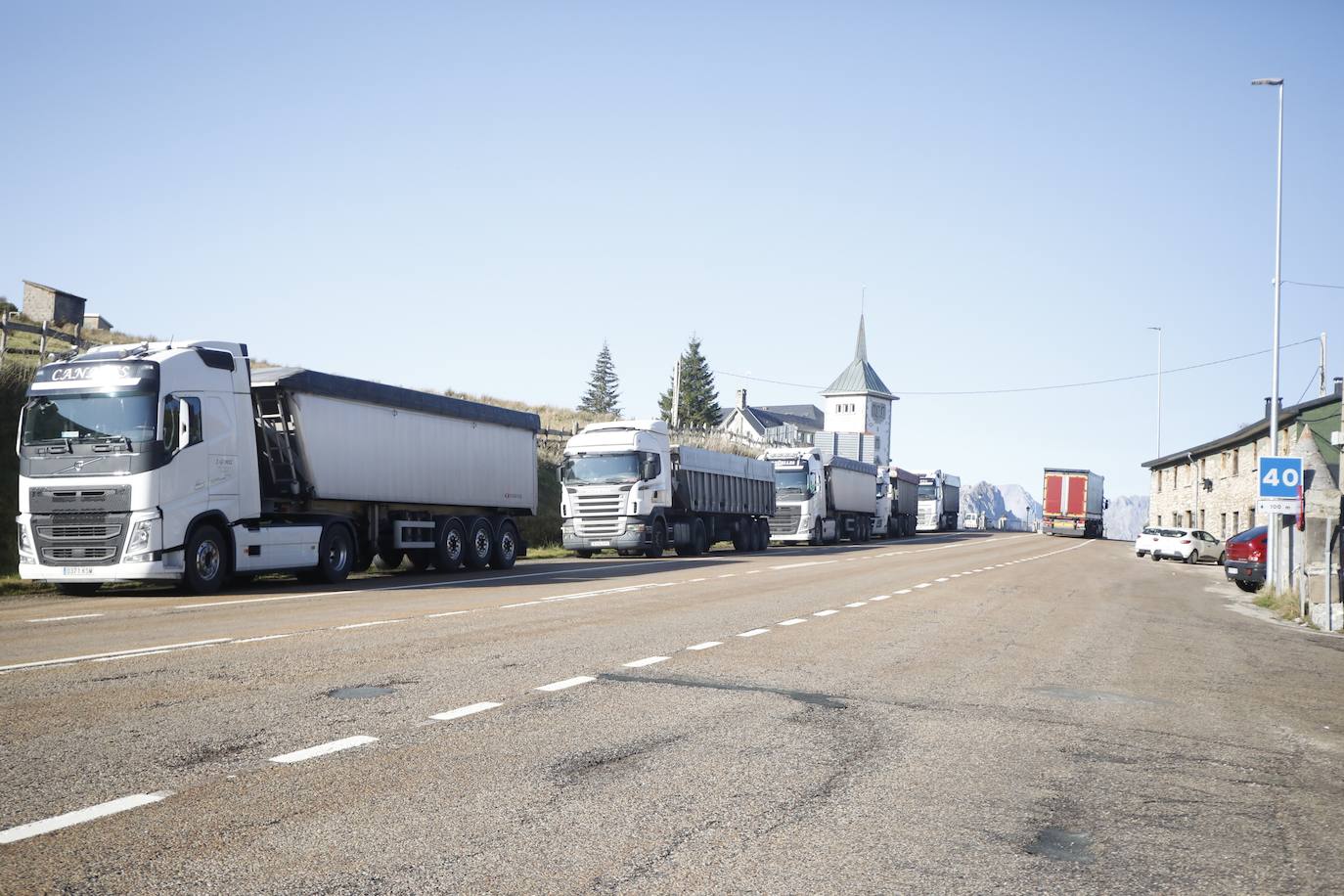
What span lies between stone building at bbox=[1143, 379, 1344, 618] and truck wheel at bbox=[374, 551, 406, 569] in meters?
16.8

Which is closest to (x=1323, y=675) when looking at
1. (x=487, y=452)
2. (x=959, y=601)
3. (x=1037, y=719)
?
(x=1037, y=719)

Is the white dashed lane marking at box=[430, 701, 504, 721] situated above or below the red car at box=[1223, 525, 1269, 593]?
below

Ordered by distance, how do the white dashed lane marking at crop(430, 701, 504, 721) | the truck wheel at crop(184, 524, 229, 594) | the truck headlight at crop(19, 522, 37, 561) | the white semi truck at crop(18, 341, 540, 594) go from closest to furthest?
the white dashed lane marking at crop(430, 701, 504, 721) < the white semi truck at crop(18, 341, 540, 594) < the truck headlight at crop(19, 522, 37, 561) < the truck wheel at crop(184, 524, 229, 594)

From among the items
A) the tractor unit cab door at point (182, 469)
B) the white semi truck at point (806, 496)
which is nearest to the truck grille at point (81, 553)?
the tractor unit cab door at point (182, 469)

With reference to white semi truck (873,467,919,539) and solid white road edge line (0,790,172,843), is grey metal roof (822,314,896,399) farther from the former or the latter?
solid white road edge line (0,790,172,843)

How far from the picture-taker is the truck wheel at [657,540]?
1356 inches

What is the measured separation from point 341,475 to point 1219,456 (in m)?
58.3

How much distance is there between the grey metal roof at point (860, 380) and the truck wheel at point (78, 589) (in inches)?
6247

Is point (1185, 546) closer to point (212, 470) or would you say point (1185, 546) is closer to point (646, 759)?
point (212, 470)

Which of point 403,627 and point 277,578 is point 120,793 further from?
point 277,578

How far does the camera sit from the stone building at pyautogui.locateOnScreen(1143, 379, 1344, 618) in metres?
21.4

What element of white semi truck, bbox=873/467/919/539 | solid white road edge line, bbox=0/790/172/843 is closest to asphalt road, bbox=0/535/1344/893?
solid white road edge line, bbox=0/790/172/843

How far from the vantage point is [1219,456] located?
66938mm

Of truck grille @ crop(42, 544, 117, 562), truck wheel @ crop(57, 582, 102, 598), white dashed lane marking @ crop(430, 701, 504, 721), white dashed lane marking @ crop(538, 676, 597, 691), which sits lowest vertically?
truck wheel @ crop(57, 582, 102, 598)
